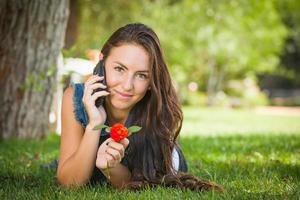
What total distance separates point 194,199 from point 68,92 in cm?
117

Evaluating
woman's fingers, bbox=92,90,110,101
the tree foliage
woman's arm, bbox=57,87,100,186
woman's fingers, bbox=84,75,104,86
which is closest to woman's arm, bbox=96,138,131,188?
woman's arm, bbox=57,87,100,186

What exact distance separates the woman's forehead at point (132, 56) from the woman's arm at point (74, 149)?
42 centimetres

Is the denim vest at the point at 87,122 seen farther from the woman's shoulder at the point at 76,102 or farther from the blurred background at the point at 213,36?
the blurred background at the point at 213,36

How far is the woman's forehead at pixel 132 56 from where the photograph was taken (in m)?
3.07

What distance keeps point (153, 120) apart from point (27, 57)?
332cm

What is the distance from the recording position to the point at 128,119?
3.32m

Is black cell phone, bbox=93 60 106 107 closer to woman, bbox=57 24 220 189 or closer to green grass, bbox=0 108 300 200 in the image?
woman, bbox=57 24 220 189

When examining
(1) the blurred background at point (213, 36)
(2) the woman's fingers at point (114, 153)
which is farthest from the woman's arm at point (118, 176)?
(1) the blurred background at point (213, 36)

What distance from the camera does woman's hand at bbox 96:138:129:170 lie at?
9.01 ft

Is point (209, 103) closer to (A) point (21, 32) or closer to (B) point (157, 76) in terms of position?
(A) point (21, 32)

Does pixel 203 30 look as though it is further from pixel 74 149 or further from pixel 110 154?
pixel 110 154

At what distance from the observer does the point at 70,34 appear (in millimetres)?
10141

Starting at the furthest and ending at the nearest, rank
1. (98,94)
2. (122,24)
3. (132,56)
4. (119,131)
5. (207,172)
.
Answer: (122,24) < (207,172) < (132,56) < (98,94) < (119,131)

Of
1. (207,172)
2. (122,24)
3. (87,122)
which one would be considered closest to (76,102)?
(87,122)
